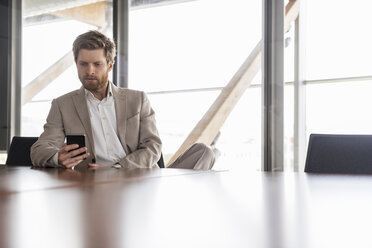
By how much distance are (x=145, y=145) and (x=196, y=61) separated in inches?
70.0

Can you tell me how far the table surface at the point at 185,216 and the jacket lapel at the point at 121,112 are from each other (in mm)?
1468

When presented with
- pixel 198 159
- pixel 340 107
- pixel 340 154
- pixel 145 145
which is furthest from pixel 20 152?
pixel 340 107

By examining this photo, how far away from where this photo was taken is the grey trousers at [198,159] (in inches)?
88.7

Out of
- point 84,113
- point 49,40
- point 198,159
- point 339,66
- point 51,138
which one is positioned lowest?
point 198,159

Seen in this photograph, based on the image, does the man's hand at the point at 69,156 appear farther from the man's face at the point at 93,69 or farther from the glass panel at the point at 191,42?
the glass panel at the point at 191,42


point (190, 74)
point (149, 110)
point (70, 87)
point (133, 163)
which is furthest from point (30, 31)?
point (133, 163)

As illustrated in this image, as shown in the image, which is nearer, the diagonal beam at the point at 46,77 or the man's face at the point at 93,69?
the man's face at the point at 93,69

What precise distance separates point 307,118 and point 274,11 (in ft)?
3.08

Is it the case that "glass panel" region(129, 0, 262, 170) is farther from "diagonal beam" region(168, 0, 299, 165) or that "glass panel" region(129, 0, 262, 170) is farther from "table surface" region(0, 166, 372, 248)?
"table surface" region(0, 166, 372, 248)

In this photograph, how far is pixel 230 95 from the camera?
12.4 ft

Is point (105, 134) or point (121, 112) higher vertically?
point (121, 112)

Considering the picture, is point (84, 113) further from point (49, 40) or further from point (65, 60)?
point (49, 40)

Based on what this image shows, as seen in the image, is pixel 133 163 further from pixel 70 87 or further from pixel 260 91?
pixel 70 87

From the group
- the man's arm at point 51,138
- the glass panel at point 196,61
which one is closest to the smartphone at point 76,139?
the man's arm at point 51,138
